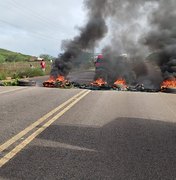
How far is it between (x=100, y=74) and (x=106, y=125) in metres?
A: 17.8

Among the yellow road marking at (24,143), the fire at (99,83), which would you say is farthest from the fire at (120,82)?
the yellow road marking at (24,143)

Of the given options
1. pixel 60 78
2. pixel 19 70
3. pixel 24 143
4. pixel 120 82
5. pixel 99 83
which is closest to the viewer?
pixel 24 143

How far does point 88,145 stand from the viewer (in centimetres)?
614

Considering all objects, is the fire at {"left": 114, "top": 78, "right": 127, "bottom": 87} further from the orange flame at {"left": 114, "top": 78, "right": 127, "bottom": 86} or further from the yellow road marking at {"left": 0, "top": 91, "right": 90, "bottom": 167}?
the yellow road marking at {"left": 0, "top": 91, "right": 90, "bottom": 167}

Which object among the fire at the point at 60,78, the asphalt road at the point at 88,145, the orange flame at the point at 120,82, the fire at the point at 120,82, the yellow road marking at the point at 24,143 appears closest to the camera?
the asphalt road at the point at 88,145

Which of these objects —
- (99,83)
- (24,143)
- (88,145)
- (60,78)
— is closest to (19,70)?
(60,78)

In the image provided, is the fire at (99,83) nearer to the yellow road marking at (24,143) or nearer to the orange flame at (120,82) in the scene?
the orange flame at (120,82)

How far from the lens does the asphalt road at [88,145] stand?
4734 millimetres

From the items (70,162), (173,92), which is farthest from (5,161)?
(173,92)

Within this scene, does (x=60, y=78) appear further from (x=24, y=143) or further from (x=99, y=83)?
(x=24, y=143)

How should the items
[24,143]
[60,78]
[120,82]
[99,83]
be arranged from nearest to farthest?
[24,143] < [99,83] < [120,82] < [60,78]

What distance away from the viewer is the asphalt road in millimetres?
4734

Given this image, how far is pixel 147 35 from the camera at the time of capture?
30.7 m

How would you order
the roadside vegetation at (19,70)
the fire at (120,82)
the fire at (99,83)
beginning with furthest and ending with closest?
the roadside vegetation at (19,70) → the fire at (120,82) → the fire at (99,83)
